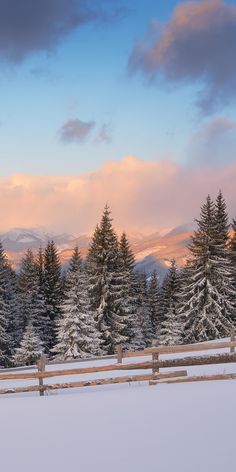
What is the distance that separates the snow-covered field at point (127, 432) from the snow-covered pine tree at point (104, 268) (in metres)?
28.4

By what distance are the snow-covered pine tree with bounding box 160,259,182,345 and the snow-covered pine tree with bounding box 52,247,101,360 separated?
699 centimetres

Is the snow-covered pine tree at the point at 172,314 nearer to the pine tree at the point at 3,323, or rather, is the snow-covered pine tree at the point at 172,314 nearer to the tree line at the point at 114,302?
the tree line at the point at 114,302

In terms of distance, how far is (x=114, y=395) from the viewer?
35.6 feet

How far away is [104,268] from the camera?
130 ft

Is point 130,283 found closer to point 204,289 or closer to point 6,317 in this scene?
point 204,289

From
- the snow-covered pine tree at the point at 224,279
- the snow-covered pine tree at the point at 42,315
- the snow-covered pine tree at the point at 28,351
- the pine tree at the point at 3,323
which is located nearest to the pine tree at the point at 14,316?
the pine tree at the point at 3,323

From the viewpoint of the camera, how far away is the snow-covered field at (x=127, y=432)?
18.9ft

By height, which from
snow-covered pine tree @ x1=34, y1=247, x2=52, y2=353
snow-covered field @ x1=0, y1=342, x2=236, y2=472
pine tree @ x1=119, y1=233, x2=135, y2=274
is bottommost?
snow-covered field @ x1=0, y1=342, x2=236, y2=472

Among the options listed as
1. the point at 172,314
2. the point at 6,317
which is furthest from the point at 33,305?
the point at 172,314

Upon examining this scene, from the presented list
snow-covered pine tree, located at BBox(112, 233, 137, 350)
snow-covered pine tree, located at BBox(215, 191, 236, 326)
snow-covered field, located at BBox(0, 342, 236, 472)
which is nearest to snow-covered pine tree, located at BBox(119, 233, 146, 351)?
snow-covered pine tree, located at BBox(112, 233, 137, 350)

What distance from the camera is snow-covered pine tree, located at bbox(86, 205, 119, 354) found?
3922 cm

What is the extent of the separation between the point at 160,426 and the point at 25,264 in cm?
4496

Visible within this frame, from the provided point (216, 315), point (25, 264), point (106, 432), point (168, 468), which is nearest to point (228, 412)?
point (106, 432)

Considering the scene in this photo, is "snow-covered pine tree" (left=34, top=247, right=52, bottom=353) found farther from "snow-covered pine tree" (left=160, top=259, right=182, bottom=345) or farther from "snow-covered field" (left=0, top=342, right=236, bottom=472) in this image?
"snow-covered field" (left=0, top=342, right=236, bottom=472)
